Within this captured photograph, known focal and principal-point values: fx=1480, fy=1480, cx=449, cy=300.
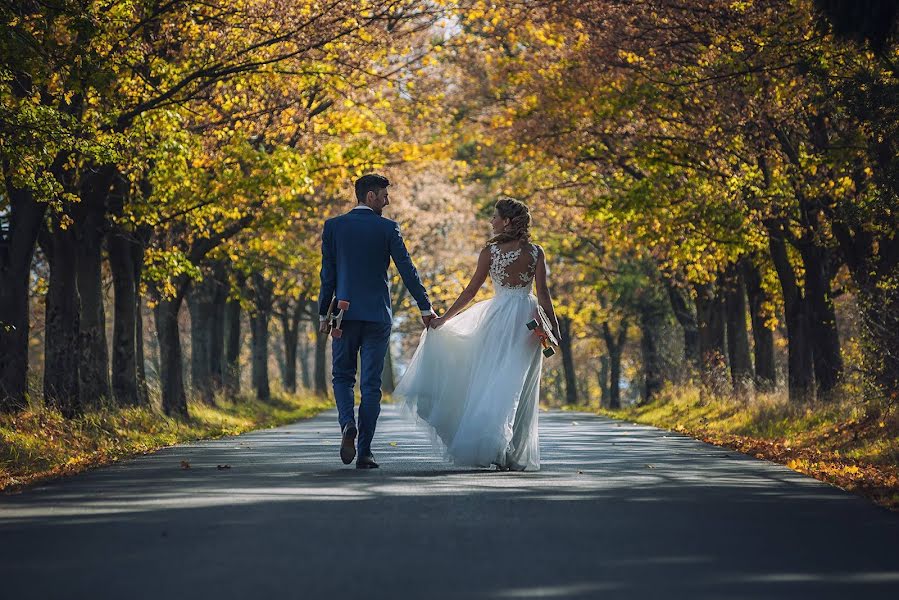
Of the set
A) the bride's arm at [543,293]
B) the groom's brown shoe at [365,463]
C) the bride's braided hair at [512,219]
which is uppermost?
the bride's braided hair at [512,219]

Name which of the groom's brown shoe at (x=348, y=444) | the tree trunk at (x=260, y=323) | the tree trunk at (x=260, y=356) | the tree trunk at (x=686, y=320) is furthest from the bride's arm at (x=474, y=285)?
the tree trunk at (x=260, y=323)

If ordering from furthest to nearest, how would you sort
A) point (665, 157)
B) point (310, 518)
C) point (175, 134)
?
point (665, 157) < point (175, 134) < point (310, 518)

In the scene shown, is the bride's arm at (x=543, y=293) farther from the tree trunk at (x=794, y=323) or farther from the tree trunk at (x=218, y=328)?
the tree trunk at (x=218, y=328)

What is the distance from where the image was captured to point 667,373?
4259cm

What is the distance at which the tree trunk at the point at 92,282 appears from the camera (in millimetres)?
21859

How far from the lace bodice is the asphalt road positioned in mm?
1851

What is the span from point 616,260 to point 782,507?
1365 inches

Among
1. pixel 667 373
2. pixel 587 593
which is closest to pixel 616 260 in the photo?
pixel 667 373

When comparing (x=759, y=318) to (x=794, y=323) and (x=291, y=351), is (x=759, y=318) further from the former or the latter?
(x=291, y=351)

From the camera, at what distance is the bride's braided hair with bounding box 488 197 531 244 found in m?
13.4

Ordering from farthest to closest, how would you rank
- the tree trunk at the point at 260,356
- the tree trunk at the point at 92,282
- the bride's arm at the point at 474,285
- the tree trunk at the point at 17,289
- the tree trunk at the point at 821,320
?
the tree trunk at the point at 260,356, the tree trunk at the point at 821,320, the tree trunk at the point at 92,282, the tree trunk at the point at 17,289, the bride's arm at the point at 474,285

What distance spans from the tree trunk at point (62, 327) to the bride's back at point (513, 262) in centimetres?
815

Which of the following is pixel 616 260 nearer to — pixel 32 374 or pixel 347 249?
pixel 32 374

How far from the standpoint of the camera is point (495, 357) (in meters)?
13.4
